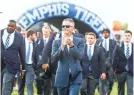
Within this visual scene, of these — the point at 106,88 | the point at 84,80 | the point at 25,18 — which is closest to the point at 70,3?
the point at 25,18

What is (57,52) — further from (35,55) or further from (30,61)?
(35,55)

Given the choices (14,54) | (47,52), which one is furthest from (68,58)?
(47,52)

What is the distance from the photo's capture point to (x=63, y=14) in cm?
1966

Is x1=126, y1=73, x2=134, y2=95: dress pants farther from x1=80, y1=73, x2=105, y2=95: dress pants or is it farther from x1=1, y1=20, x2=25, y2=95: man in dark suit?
x1=1, y1=20, x2=25, y2=95: man in dark suit

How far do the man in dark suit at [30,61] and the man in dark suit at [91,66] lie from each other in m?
1.41

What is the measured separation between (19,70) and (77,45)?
2.40 metres

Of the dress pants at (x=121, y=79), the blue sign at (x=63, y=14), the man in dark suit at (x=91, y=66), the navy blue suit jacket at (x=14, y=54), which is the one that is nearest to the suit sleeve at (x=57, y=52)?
the navy blue suit jacket at (x=14, y=54)

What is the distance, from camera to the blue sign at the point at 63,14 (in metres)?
19.3

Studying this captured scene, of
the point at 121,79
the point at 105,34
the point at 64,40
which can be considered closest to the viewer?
the point at 64,40

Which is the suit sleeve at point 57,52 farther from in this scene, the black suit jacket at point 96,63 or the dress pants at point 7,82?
the black suit jacket at point 96,63

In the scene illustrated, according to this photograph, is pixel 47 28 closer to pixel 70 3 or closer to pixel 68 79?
pixel 68 79

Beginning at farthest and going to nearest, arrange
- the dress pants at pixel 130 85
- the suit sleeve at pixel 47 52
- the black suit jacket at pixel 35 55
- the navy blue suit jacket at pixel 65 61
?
the black suit jacket at pixel 35 55
the dress pants at pixel 130 85
the suit sleeve at pixel 47 52
the navy blue suit jacket at pixel 65 61

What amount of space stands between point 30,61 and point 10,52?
1.63 metres

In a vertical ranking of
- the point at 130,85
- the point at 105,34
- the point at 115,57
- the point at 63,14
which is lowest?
the point at 130,85
